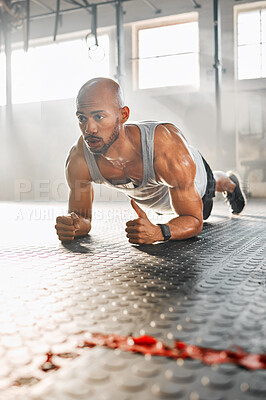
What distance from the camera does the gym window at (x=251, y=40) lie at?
210 inches

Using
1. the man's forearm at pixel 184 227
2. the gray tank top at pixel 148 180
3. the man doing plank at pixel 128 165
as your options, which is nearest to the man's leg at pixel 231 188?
the gray tank top at pixel 148 180

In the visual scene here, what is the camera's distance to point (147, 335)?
0.64 metres

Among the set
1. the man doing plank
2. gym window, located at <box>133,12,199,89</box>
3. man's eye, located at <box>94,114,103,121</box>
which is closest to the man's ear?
the man doing plank

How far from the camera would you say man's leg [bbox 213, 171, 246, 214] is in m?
2.46

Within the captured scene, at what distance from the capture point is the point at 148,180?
1.64 metres

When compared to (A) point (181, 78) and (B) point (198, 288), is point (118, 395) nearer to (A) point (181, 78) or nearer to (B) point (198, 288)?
(B) point (198, 288)

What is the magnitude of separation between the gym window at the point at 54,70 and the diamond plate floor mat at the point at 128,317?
5383 millimetres

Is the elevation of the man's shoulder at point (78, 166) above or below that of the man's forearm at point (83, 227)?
above

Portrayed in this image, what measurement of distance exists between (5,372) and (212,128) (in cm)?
534

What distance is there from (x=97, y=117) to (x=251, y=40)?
4.71 m

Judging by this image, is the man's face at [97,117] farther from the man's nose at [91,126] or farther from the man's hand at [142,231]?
the man's hand at [142,231]

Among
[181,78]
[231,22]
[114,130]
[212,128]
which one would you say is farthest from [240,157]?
[114,130]

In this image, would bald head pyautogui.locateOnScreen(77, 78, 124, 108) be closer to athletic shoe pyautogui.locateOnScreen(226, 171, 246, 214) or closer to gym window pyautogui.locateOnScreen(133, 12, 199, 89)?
athletic shoe pyautogui.locateOnScreen(226, 171, 246, 214)

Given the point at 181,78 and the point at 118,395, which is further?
the point at 181,78
